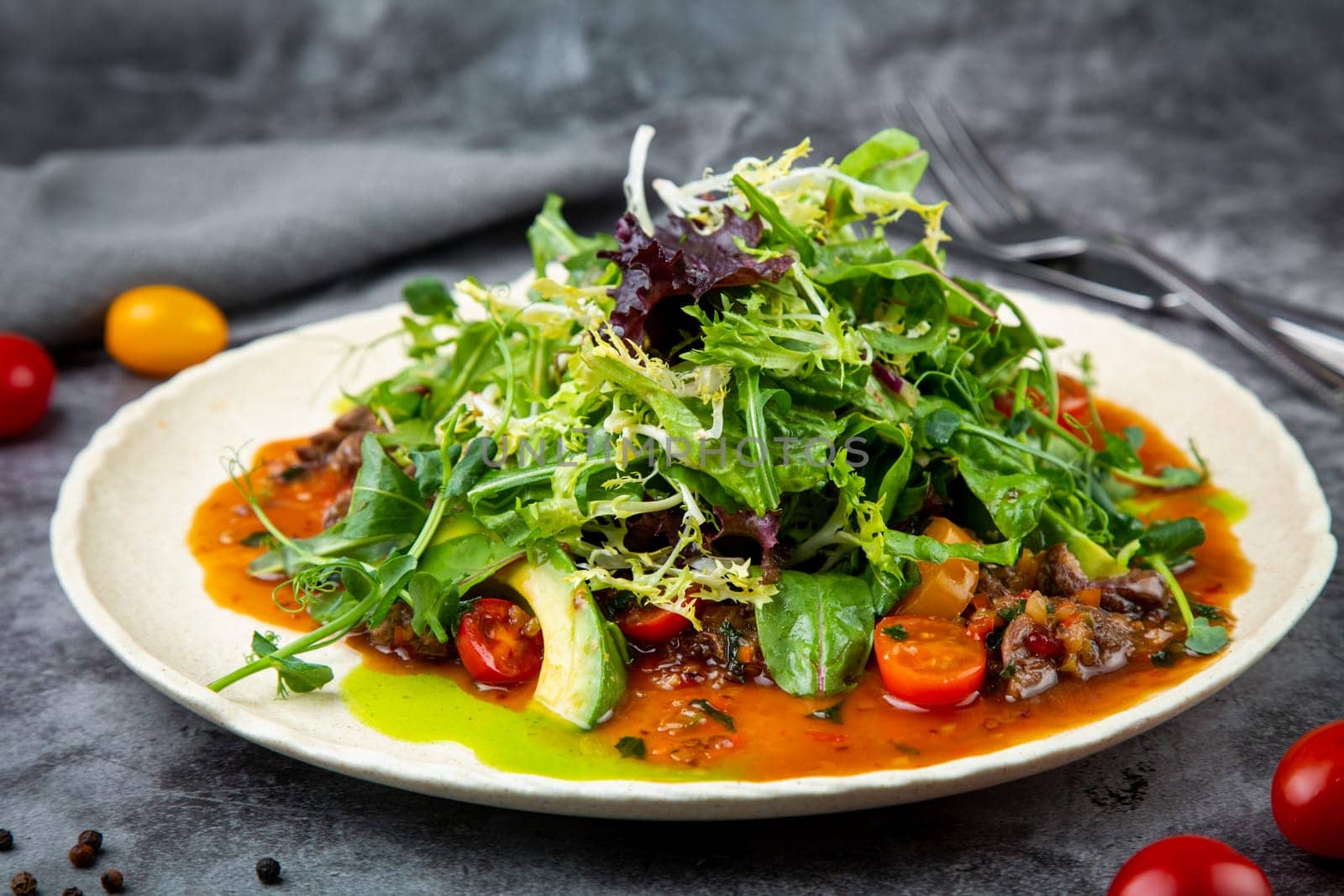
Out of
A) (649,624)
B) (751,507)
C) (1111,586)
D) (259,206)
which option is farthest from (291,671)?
(259,206)

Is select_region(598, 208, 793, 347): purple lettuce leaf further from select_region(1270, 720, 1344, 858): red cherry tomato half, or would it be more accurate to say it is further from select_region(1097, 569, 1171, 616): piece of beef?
select_region(1270, 720, 1344, 858): red cherry tomato half

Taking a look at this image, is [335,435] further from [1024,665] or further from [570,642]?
[1024,665]

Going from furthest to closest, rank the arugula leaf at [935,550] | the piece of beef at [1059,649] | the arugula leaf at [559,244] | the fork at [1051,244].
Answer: the fork at [1051,244] → the arugula leaf at [559,244] → the arugula leaf at [935,550] → the piece of beef at [1059,649]

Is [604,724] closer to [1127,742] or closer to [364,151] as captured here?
[1127,742]

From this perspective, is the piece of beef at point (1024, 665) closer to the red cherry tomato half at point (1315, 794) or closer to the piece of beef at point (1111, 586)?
the piece of beef at point (1111, 586)

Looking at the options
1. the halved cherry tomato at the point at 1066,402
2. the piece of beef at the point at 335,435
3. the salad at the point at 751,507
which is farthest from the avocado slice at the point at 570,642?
the halved cherry tomato at the point at 1066,402

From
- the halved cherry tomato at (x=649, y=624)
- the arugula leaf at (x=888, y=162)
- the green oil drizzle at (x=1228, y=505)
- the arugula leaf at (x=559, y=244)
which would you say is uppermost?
the arugula leaf at (x=888, y=162)
